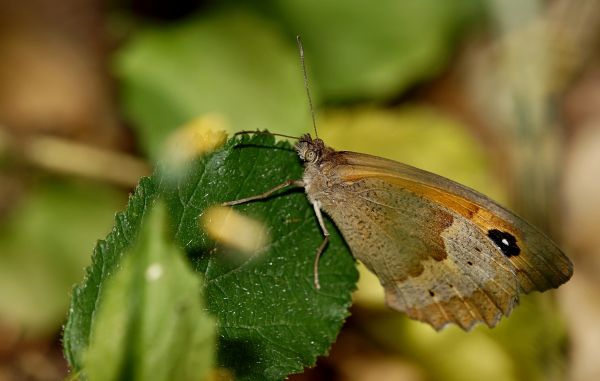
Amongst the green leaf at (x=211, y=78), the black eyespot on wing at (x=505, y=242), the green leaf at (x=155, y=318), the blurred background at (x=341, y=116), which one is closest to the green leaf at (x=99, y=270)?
the green leaf at (x=155, y=318)

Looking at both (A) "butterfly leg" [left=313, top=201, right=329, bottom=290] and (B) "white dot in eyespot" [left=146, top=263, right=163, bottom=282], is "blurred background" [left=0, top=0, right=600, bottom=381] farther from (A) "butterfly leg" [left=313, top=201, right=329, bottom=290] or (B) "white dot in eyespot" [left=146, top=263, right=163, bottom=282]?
(B) "white dot in eyespot" [left=146, top=263, right=163, bottom=282]

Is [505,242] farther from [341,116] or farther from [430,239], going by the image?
[341,116]

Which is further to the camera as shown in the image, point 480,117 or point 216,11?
point 480,117

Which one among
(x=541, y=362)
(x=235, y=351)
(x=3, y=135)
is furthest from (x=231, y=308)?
(x=3, y=135)

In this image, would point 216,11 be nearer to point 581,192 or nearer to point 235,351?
point 581,192

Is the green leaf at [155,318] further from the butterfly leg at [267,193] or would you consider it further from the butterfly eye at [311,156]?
the butterfly eye at [311,156]

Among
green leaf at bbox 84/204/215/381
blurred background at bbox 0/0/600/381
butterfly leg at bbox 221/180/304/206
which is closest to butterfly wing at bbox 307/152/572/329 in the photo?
butterfly leg at bbox 221/180/304/206

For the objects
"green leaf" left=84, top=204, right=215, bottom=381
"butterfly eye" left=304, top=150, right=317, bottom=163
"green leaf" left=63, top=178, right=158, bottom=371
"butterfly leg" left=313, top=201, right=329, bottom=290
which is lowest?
"green leaf" left=84, top=204, right=215, bottom=381
